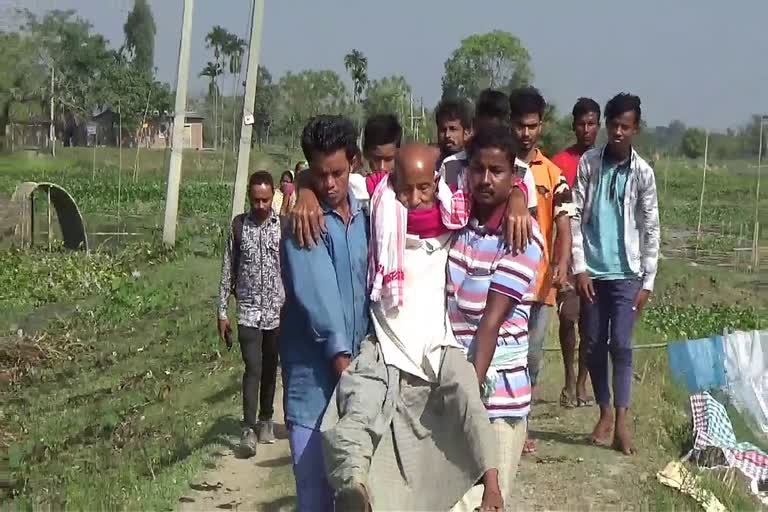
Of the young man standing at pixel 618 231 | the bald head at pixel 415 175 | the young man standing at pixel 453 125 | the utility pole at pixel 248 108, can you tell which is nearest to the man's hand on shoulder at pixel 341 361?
the bald head at pixel 415 175

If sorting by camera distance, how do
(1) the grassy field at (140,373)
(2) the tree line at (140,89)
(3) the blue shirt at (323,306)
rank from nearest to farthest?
(3) the blue shirt at (323,306) → (1) the grassy field at (140,373) → (2) the tree line at (140,89)

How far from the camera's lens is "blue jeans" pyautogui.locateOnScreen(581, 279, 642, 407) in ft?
20.1

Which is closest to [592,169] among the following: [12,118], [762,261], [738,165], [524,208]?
[524,208]

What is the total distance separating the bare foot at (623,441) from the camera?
6359 mm

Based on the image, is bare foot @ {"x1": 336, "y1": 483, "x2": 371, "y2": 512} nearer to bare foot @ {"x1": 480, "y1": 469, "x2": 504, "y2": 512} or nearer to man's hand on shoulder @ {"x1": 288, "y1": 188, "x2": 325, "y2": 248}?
bare foot @ {"x1": 480, "y1": 469, "x2": 504, "y2": 512}

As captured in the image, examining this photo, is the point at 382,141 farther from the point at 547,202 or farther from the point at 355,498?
the point at 355,498

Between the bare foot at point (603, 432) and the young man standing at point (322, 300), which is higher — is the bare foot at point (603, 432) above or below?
below

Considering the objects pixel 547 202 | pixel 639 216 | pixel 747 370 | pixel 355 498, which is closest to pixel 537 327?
pixel 547 202

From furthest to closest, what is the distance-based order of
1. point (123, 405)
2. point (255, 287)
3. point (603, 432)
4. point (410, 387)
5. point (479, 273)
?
point (123, 405) < point (255, 287) < point (603, 432) < point (479, 273) < point (410, 387)

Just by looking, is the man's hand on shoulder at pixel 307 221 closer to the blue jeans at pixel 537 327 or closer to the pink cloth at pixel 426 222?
the pink cloth at pixel 426 222

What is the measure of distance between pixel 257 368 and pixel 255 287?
0.50 m

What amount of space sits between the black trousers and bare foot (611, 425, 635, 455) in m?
2.13

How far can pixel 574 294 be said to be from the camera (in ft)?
23.1

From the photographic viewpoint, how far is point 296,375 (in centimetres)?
378
